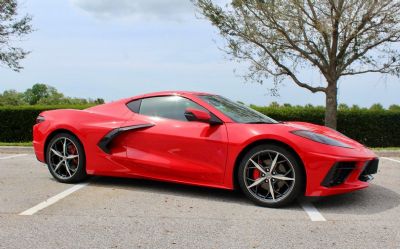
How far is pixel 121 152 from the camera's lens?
19.1ft

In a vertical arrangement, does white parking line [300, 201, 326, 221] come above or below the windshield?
below

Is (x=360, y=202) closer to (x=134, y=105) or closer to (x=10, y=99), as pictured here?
(x=134, y=105)

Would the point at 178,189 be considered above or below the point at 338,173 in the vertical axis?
below

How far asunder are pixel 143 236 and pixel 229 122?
1835 millimetres

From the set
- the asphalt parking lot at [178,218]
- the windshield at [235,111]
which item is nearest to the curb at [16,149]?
the asphalt parking lot at [178,218]

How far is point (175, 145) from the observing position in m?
5.43

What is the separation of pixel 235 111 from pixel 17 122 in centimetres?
1129

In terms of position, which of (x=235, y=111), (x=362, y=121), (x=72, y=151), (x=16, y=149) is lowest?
(x=16, y=149)

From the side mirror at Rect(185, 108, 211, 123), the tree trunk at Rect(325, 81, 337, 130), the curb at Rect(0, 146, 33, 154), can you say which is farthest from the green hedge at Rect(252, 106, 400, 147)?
the side mirror at Rect(185, 108, 211, 123)

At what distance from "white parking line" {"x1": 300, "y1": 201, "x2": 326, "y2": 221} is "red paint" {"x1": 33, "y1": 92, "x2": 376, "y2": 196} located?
0.18 meters

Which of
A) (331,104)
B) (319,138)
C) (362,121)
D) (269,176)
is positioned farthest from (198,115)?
(362,121)

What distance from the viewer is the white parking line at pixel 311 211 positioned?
4.62 metres

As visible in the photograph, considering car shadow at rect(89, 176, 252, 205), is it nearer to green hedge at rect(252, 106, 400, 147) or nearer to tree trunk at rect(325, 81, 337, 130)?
tree trunk at rect(325, 81, 337, 130)

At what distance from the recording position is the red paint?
4.91 metres
